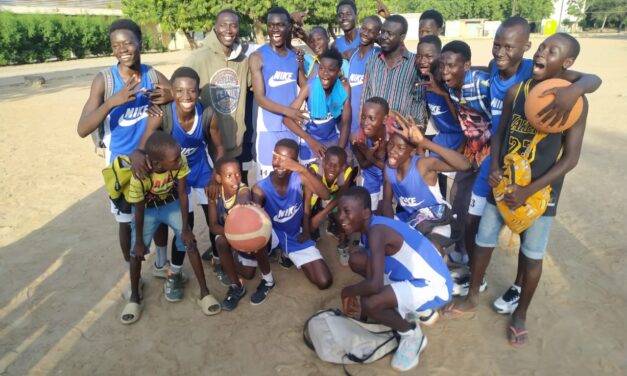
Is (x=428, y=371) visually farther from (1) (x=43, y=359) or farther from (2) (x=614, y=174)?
(2) (x=614, y=174)

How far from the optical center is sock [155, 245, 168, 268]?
12.8 feet

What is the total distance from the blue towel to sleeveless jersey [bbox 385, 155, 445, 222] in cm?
81

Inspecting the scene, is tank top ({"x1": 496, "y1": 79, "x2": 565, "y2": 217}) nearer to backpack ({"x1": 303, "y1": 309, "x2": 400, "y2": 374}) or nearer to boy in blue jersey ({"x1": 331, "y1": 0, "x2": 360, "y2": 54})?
backpack ({"x1": 303, "y1": 309, "x2": 400, "y2": 374})

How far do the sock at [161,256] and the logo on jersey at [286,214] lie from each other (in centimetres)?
107

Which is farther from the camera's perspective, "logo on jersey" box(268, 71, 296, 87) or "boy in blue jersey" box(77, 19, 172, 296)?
"logo on jersey" box(268, 71, 296, 87)

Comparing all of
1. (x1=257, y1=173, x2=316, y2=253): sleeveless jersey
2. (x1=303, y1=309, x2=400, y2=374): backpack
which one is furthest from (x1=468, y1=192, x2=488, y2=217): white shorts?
(x1=257, y1=173, x2=316, y2=253): sleeveless jersey

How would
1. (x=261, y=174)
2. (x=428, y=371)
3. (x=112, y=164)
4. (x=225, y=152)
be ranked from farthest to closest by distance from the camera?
(x=261, y=174) → (x=225, y=152) → (x=112, y=164) → (x=428, y=371)

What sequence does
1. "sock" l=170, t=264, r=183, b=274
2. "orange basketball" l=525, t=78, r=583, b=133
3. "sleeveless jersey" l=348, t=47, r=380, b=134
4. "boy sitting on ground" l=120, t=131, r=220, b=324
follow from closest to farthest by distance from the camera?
"orange basketball" l=525, t=78, r=583, b=133 < "boy sitting on ground" l=120, t=131, r=220, b=324 < "sock" l=170, t=264, r=183, b=274 < "sleeveless jersey" l=348, t=47, r=380, b=134

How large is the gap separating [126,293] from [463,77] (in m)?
→ 3.47

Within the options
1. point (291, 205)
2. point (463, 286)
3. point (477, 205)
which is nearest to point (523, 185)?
point (477, 205)

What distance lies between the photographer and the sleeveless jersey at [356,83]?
4496 millimetres

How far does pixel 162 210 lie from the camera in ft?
11.3

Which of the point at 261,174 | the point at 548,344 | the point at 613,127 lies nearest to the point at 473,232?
the point at 548,344

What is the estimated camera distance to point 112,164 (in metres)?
3.23
